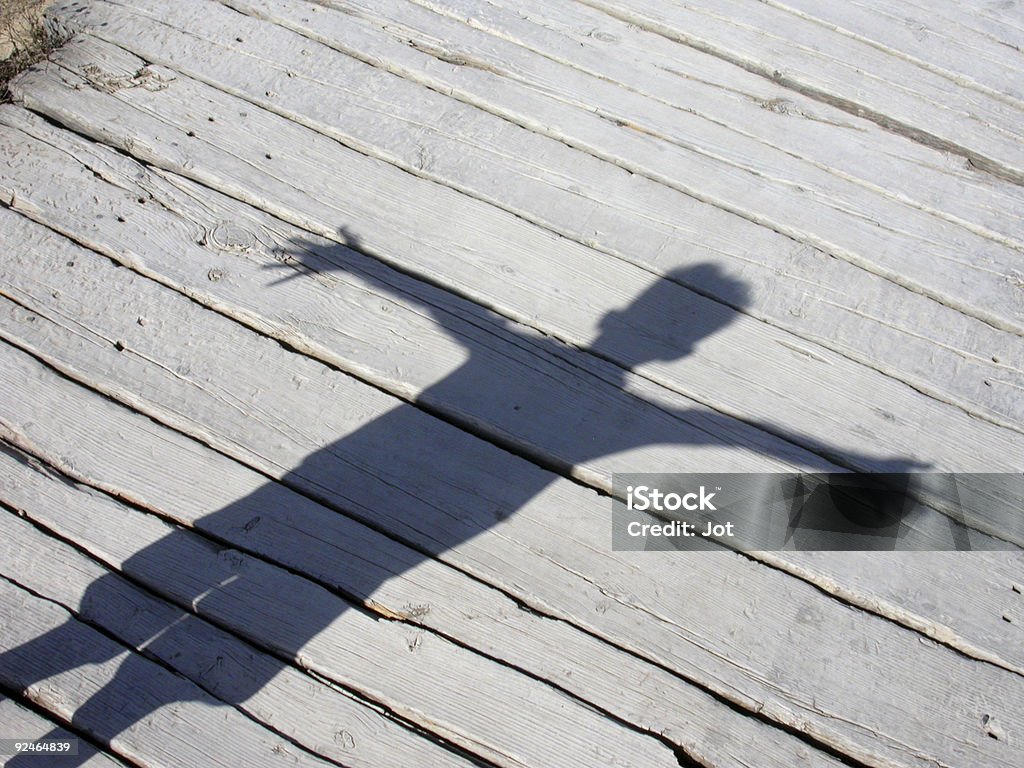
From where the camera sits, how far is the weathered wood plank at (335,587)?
1818 mm

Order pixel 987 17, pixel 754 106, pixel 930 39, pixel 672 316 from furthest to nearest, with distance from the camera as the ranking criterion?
pixel 987 17 → pixel 930 39 → pixel 754 106 → pixel 672 316

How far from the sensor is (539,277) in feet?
8.03

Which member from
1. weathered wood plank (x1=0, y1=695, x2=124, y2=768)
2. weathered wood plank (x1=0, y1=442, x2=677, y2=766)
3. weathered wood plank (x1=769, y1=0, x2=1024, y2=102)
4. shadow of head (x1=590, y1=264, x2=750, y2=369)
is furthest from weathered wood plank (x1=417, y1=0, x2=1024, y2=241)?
weathered wood plank (x1=0, y1=695, x2=124, y2=768)

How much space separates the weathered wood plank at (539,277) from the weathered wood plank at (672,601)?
43cm

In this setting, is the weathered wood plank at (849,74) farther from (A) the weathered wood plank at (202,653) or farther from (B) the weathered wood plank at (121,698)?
(B) the weathered wood plank at (121,698)

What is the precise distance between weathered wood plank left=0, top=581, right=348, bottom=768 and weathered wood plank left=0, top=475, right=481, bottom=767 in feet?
0.08

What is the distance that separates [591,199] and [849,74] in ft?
3.75

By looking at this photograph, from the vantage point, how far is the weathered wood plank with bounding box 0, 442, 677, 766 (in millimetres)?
1798

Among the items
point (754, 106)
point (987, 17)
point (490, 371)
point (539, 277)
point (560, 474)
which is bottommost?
point (560, 474)

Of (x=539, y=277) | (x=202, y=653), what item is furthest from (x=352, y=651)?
(x=539, y=277)

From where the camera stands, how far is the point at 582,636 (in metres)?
1.91

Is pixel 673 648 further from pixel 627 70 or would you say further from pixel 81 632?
pixel 627 70

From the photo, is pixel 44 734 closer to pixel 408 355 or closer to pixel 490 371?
pixel 408 355

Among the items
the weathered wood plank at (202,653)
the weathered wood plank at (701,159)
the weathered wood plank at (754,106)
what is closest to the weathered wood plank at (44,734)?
the weathered wood plank at (202,653)
